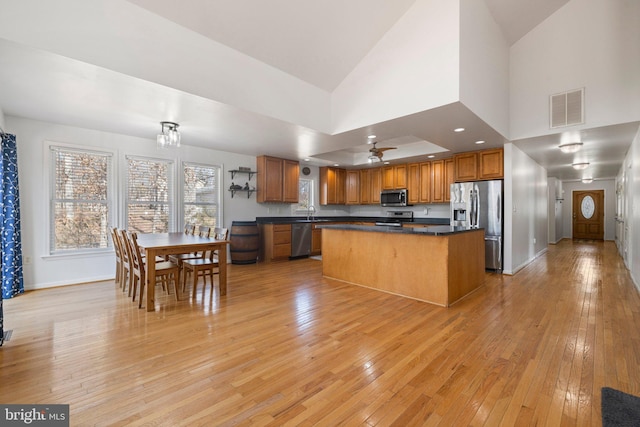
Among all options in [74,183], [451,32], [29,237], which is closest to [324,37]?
[451,32]

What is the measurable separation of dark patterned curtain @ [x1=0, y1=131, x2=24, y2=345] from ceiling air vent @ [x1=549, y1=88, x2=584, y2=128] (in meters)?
7.50

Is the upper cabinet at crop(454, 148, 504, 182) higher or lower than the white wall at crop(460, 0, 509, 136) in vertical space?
lower

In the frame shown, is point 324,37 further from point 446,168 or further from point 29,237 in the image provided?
point 29,237

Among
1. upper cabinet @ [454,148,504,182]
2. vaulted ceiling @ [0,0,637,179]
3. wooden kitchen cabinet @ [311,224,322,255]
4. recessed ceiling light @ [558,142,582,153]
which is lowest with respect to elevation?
wooden kitchen cabinet @ [311,224,322,255]

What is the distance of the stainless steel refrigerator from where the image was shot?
510 centimetres

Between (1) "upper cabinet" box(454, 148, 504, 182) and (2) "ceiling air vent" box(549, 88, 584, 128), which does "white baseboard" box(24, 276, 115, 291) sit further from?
(2) "ceiling air vent" box(549, 88, 584, 128)

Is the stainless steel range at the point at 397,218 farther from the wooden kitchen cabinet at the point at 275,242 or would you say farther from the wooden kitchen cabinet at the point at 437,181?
the wooden kitchen cabinet at the point at 275,242

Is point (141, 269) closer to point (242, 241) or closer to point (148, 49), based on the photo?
point (148, 49)

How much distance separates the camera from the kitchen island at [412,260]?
3469 mm

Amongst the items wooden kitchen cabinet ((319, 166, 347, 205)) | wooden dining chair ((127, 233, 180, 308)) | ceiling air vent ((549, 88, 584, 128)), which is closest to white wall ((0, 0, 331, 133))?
wooden dining chair ((127, 233, 180, 308))

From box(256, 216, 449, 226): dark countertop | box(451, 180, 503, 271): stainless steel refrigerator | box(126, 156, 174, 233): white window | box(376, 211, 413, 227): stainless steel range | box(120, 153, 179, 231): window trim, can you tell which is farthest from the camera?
box(376, 211, 413, 227): stainless steel range

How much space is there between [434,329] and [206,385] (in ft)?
6.67

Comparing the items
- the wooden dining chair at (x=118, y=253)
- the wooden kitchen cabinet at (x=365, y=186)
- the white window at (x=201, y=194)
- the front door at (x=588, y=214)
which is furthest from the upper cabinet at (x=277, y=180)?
the front door at (x=588, y=214)

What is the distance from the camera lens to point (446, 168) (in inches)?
258
